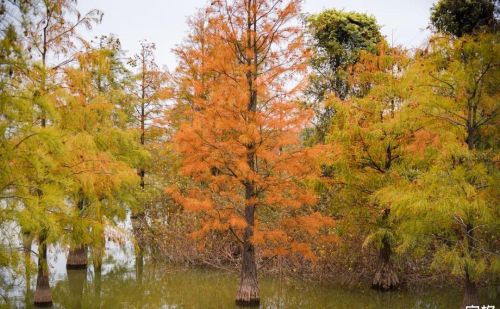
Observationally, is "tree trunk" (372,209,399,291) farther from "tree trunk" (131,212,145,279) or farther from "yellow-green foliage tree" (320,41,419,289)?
"tree trunk" (131,212,145,279)

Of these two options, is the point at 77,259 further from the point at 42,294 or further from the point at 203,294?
the point at 203,294

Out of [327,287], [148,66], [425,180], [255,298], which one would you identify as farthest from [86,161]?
[148,66]

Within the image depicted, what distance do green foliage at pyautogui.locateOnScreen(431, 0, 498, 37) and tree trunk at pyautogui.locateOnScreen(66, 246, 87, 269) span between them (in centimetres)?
1840

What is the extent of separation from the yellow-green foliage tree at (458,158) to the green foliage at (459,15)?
6551mm

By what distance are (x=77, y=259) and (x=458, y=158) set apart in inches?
687

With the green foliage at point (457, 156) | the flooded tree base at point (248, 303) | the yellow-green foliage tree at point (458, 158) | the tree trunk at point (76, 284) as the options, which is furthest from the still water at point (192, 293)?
the yellow-green foliage tree at point (458, 158)

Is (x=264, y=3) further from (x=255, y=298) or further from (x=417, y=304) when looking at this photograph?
(x=417, y=304)

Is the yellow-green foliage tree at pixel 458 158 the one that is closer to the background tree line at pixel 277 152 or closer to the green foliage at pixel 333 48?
the background tree line at pixel 277 152

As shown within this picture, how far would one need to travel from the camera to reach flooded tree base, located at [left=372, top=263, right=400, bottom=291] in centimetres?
1888

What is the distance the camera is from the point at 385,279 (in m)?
18.9

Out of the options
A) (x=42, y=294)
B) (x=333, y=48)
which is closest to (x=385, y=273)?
(x=333, y=48)

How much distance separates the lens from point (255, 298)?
16.6 meters

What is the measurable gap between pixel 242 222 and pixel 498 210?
23.2 feet

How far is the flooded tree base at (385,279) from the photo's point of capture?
18875 millimetres
